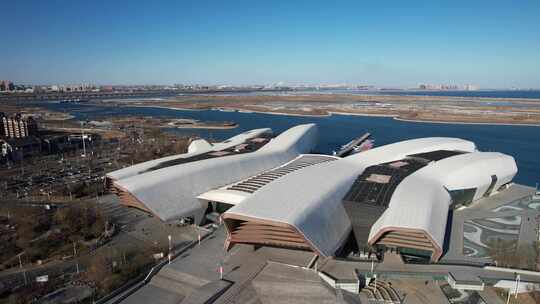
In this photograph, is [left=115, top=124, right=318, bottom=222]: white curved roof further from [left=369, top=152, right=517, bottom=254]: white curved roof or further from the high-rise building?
the high-rise building

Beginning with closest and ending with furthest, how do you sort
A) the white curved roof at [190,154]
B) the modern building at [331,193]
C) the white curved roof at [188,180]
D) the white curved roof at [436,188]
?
the modern building at [331,193] < the white curved roof at [436,188] < the white curved roof at [188,180] < the white curved roof at [190,154]

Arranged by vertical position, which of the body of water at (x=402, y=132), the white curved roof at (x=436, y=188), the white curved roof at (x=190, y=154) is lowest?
the body of water at (x=402, y=132)

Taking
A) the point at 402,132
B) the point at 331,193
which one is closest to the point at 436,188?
the point at 331,193

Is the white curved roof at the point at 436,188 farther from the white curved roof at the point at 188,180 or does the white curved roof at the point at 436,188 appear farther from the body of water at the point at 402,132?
the white curved roof at the point at 188,180

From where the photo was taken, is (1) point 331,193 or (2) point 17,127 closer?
(1) point 331,193

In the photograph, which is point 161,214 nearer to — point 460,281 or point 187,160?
point 187,160

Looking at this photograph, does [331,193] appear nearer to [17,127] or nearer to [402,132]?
[402,132]

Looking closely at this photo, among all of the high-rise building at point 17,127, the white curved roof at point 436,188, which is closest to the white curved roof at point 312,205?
the white curved roof at point 436,188
